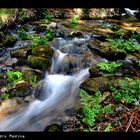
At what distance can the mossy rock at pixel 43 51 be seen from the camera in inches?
255

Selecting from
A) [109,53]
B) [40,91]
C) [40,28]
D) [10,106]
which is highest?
[40,28]

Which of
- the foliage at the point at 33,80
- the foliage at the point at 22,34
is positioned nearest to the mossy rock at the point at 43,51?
the foliage at the point at 33,80

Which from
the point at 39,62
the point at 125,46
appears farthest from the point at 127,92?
the point at 125,46

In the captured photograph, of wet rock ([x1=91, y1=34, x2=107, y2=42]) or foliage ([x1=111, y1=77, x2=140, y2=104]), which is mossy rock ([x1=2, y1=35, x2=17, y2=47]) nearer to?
wet rock ([x1=91, y1=34, x2=107, y2=42])

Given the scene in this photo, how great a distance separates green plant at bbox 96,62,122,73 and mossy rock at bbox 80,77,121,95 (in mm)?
491

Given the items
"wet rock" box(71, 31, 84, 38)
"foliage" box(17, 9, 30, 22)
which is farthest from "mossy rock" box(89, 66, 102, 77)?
"foliage" box(17, 9, 30, 22)

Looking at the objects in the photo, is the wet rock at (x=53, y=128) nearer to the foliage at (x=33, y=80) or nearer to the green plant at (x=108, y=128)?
the green plant at (x=108, y=128)

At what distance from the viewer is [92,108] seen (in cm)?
448

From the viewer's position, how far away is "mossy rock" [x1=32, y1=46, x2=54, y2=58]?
647cm

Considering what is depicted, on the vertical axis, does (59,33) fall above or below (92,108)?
above

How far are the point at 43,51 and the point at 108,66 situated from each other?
1505 millimetres

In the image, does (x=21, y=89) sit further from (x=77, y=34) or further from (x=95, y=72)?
(x=77, y=34)
